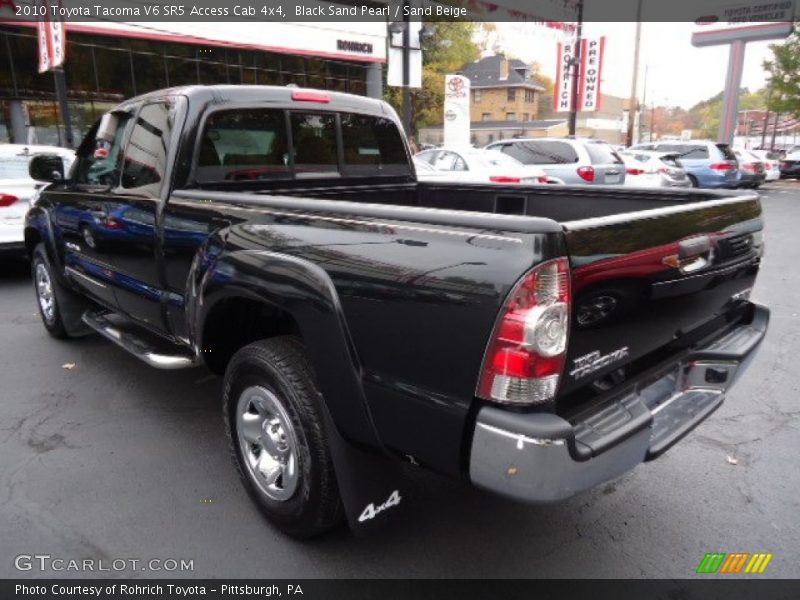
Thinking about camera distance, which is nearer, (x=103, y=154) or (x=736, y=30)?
(x=103, y=154)

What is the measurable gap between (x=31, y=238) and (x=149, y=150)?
252 cm

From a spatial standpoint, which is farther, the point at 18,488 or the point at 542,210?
the point at 542,210

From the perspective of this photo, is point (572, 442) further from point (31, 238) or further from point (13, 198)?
point (13, 198)

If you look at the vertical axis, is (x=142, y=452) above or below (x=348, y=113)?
below

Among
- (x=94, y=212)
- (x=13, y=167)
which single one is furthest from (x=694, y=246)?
(x=13, y=167)

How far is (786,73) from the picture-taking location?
2780 centimetres

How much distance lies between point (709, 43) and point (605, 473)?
3157 cm

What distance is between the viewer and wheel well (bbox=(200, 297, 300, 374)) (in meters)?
2.84

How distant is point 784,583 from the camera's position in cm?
238

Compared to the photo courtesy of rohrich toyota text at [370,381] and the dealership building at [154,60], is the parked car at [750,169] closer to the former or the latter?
the dealership building at [154,60]

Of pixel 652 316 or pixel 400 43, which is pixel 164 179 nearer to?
pixel 652 316

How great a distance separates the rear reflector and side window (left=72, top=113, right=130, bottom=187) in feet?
3.49

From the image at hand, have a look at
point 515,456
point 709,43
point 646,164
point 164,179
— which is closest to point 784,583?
point 515,456

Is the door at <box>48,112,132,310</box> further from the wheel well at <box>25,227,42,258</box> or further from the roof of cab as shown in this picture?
the wheel well at <box>25,227,42,258</box>
